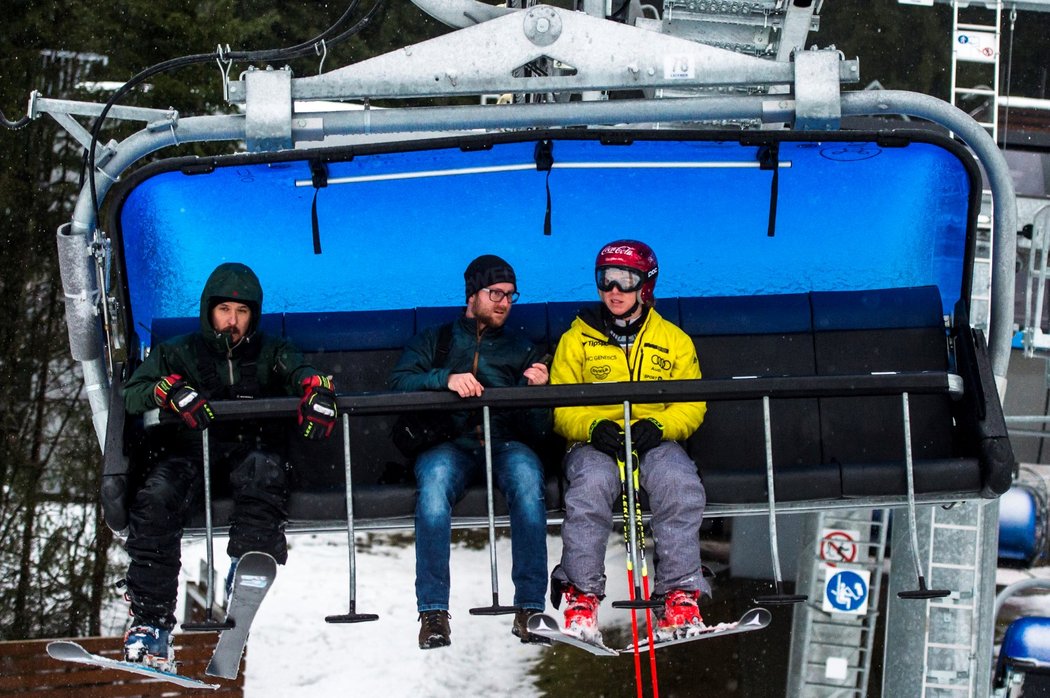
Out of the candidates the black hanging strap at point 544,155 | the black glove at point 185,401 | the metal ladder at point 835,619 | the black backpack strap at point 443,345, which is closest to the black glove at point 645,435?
the black backpack strap at point 443,345

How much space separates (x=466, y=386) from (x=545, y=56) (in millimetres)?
1285

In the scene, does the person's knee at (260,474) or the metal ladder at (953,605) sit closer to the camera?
the person's knee at (260,474)

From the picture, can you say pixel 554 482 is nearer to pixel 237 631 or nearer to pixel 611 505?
pixel 611 505

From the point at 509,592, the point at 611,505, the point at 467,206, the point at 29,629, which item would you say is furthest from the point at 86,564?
the point at 611,505

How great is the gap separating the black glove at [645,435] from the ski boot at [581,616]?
57 cm

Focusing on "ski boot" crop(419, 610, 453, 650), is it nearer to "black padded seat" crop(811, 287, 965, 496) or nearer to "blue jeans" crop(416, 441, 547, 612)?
"blue jeans" crop(416, 441, 547, 612)

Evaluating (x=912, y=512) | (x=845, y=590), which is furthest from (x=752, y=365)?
(x=845, y=590)

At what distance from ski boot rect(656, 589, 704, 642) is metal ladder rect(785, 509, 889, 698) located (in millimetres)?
5113

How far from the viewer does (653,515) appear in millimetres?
4934

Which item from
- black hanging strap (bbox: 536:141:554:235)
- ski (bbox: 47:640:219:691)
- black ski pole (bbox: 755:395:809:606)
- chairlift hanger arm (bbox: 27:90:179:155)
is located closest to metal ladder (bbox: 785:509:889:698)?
A: black ski pole (bbox: 755:395:809:606)

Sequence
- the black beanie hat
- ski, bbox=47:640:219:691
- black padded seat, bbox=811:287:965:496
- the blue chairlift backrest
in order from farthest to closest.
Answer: black padded seat, bbox=811:287:965:496
the blue chairlift backrest
the black beanie hat
ski, bbox=47:640:219:691

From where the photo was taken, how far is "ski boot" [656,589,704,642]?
4664 millimetres

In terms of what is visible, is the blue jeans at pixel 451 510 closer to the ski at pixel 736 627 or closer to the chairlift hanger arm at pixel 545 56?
the ski at pixel 736 627

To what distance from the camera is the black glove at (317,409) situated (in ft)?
15.4
